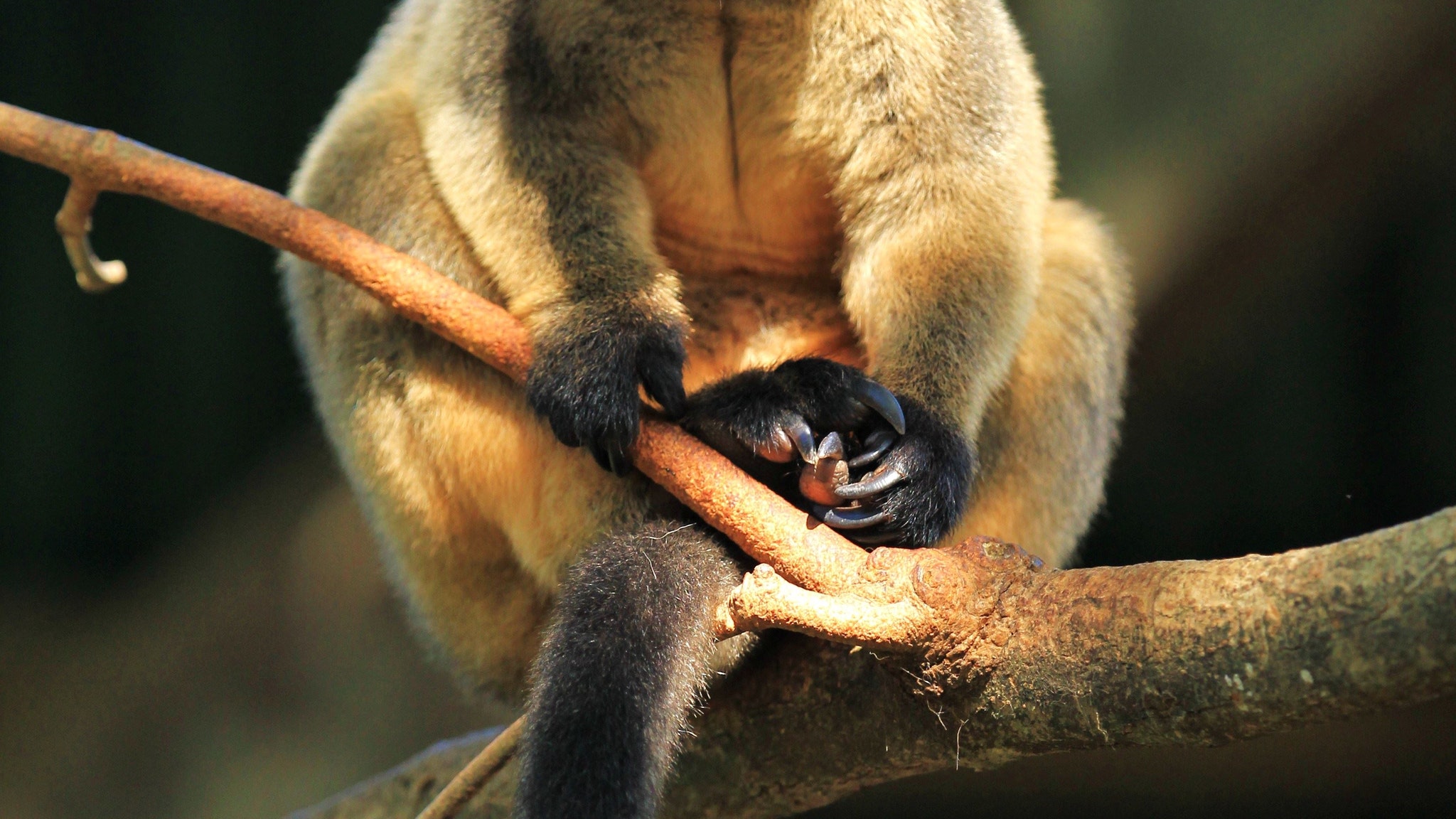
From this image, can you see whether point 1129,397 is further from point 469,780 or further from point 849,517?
point 469,780

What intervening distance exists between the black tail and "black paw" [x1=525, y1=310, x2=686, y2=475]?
0.65ft

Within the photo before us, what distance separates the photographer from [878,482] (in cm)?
222

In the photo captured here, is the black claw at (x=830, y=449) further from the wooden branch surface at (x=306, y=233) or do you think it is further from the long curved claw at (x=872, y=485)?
the wooden branch surface at (x=306, y=233)

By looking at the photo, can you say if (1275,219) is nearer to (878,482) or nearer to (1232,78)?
(1232,78)

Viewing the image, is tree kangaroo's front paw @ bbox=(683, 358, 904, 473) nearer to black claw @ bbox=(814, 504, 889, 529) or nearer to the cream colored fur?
black claw @ bbox=(814, 504, 889, 529)

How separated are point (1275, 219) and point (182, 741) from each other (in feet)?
15.9

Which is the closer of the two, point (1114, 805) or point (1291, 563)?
point (1291, 563)

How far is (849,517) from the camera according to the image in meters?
2.20

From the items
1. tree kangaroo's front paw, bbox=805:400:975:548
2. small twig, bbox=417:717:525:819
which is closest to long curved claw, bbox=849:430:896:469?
tree kangaroo's front paw, bbox=805:400:975:548

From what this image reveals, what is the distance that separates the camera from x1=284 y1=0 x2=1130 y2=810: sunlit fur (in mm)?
2598

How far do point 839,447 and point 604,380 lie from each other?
46cm

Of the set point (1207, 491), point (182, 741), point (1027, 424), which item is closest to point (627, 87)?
point (1027, 424)

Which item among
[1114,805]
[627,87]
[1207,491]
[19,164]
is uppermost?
[627,87]

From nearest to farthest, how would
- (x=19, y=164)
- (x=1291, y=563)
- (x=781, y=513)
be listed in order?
(x=1291, y=563)
(x=781, y=513)
(x=19, y=164)
